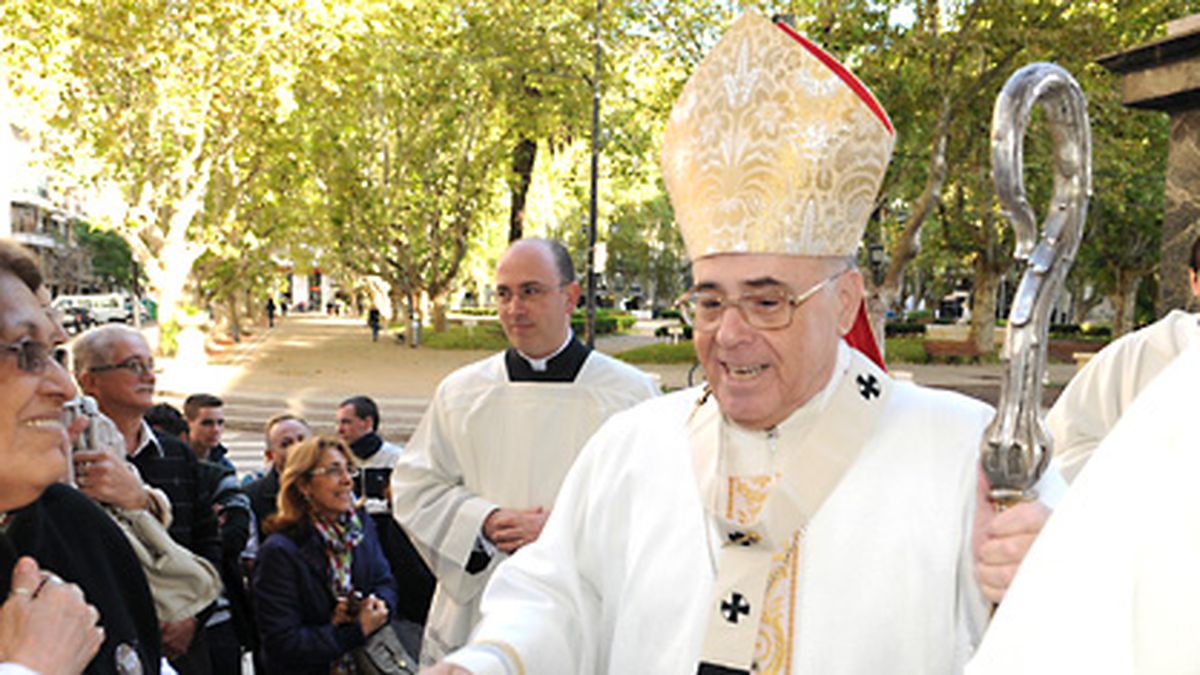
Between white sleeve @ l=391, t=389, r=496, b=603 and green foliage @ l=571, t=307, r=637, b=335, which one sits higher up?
white sleeve @ l=391, t=389, r=496, b=603

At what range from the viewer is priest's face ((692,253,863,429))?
213cm

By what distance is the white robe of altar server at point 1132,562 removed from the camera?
0.86m

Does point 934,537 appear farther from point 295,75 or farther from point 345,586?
point 295,75

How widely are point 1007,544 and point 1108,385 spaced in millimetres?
2275

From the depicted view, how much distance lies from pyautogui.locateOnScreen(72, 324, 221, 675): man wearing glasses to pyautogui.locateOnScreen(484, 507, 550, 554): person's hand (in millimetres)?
1026

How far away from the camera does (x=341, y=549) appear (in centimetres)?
409

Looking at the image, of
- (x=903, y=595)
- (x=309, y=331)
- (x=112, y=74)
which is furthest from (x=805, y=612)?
(x=309, y=331)

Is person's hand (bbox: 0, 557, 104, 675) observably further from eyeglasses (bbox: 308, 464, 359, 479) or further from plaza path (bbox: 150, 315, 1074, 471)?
plaza path (bbox: 150, 315, 1074, 471)

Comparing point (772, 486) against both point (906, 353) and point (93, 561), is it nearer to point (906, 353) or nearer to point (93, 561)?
point (93, 561)

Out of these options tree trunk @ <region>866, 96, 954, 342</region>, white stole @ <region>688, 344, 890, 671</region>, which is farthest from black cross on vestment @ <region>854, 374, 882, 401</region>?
tree trunk @ <region>866, 96, 954, 342</region>

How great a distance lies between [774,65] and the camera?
89.0 inches

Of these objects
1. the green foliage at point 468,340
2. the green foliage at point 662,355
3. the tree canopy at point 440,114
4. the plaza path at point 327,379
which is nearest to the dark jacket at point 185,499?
the plaza path at point 327,379

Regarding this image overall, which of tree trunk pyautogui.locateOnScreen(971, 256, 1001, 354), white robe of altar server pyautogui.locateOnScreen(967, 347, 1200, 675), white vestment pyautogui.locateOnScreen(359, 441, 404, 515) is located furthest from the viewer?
tree trunk pyautogui.locateOnScreen(971, 256, 1001, 354)

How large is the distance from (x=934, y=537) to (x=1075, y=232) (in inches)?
27.3
